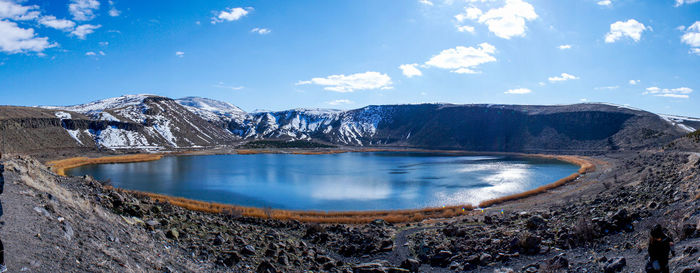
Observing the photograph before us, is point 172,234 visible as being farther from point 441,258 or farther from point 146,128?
point 146,128

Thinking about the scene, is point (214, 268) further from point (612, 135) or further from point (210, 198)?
point (612, 135)

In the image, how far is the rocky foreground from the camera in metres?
7.81

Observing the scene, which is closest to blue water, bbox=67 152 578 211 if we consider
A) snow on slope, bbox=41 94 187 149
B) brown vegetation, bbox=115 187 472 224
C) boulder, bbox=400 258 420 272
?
brown vegetation, bbox=115 187 472 224

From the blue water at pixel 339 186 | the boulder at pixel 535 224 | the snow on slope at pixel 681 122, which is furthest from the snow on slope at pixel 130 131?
the snow on slope at pixel 681 122

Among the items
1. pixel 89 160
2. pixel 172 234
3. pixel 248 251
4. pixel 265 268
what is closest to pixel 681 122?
pixel 248 251

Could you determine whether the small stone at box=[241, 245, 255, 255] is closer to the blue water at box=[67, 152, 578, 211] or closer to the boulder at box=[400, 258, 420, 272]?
the boulder at box=[400, 258, 420, 272]

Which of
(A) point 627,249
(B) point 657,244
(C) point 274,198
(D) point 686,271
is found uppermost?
(B) point 657,244

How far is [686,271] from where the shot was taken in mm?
6848

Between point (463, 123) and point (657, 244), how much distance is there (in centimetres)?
11239

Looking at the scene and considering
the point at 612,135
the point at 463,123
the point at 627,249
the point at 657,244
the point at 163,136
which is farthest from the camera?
the point at 463,123

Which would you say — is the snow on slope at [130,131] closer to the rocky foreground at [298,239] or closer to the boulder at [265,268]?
the rocky foreground at [298,239]

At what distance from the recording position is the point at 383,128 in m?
137

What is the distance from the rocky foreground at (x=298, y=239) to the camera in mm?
7809

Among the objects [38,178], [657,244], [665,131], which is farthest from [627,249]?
[665,131]
